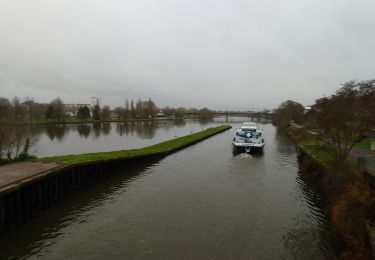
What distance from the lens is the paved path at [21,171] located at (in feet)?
56.7

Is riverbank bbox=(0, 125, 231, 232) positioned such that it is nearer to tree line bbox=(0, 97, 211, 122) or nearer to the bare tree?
A: the bare tree

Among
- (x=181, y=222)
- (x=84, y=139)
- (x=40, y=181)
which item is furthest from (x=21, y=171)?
(x=84, y=139)

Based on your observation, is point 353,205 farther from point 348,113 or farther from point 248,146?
point 248,146

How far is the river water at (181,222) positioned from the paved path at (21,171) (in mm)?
2512

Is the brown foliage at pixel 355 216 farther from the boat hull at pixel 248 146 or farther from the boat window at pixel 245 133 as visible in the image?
the boat window at pixel 245 133

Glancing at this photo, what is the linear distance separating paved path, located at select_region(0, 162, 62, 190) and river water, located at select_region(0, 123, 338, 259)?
2.51m

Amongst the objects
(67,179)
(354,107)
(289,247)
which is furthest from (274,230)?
→ (67,179)

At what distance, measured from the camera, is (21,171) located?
1981 cm

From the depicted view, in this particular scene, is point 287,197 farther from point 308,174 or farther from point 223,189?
point 308,174

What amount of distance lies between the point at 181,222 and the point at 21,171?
11.9m

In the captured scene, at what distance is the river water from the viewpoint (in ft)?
43.4

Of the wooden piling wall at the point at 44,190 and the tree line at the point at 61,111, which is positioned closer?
the wooden piling wall at the point at 44,190

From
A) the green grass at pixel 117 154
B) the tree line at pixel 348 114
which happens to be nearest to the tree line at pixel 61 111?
the green grass at pixel 117 154

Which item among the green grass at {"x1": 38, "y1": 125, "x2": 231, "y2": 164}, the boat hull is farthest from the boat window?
the green grass at {"x1": 38, "y1": 125, "x2": 231, "y2": 164}
